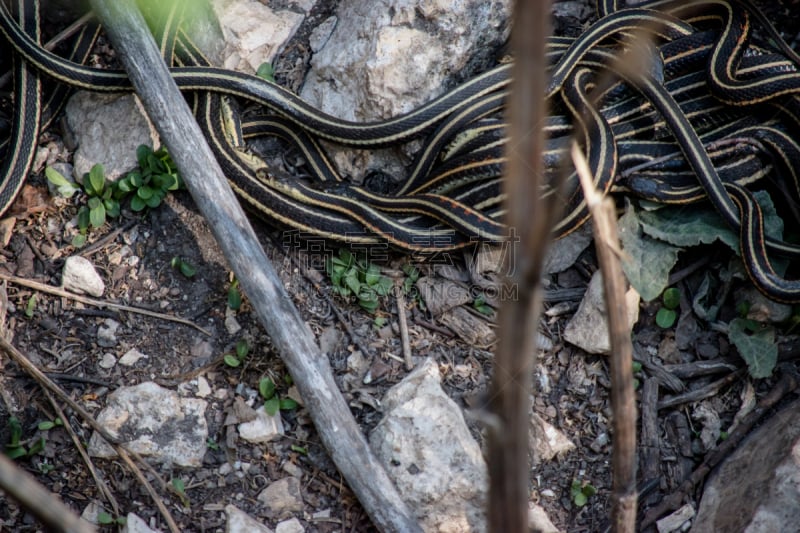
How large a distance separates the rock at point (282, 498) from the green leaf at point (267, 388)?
1.53 ft

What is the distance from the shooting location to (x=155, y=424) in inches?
142

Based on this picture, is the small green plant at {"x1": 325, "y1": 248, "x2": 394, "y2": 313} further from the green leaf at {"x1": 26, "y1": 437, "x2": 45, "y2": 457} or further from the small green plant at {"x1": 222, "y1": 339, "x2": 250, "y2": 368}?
the green leaf at {"x1": 26, "y1": 437, "x2": 45, "y2": 457}

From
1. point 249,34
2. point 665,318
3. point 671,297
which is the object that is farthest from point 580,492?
point 249,34

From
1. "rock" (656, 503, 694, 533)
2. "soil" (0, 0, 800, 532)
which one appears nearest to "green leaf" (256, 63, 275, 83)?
"soil" (0, 0, 800, 532)

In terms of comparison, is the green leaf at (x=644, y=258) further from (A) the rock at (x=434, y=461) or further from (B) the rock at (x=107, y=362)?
(B) the rock at (x=107, y=362)

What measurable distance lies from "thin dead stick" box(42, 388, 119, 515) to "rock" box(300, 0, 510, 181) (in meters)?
2.22

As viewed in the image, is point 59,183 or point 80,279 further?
point 59,183

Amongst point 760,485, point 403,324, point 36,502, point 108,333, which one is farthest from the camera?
point 403,324

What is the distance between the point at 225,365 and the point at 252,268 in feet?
2.16

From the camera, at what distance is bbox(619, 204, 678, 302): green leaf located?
383cm

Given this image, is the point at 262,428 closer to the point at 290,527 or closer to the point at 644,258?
the point at 290,527

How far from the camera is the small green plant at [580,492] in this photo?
11.7 ft

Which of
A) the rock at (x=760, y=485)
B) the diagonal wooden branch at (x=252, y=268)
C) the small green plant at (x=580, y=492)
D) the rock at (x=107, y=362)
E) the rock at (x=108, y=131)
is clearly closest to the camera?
the rock at (x=760, y=485)

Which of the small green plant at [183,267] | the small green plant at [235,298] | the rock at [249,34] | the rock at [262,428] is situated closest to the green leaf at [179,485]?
the rock at [262,428]
